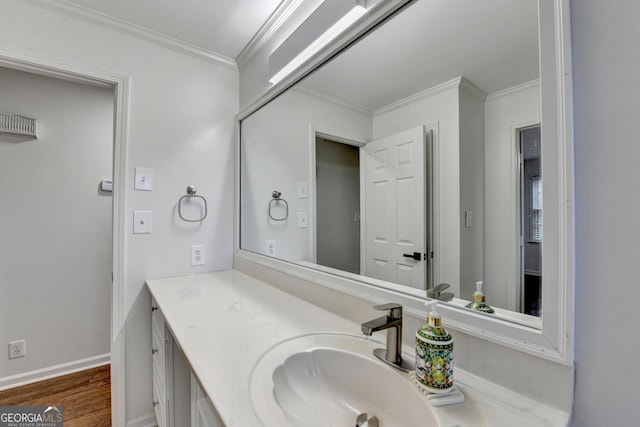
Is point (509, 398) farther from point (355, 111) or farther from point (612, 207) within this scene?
point (355, 111)

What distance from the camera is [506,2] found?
2.38ft

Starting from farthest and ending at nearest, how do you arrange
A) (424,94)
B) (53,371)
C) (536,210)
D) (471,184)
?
(53,371) < (424,94) < (471,184) < (536,210)

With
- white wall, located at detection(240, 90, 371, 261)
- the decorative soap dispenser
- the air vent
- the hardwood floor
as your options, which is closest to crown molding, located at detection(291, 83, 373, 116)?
white wall, located at detection(240, 90, 371, 261)

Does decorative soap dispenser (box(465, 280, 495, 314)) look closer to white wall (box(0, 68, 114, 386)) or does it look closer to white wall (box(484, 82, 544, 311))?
white wall (box(484, 82, 544, 311))

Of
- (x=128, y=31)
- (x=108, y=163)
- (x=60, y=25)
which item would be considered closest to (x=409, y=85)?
(x=128, y=31)

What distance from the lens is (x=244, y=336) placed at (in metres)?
0.90

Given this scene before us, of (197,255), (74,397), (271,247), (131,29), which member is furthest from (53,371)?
(131,29)

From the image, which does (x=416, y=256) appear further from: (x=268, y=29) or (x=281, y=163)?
(x=268, y=29)

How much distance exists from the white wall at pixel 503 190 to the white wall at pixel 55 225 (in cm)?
274

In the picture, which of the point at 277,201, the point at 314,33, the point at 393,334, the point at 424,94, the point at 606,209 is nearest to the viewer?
the point at 606,209

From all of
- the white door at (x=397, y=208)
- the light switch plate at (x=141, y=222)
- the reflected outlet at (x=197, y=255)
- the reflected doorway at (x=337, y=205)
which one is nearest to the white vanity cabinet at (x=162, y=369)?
the reflected outlet at (x=197, y=255)

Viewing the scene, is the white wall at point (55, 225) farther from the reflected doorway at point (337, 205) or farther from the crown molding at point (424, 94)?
the crown molding at point (424, 94)

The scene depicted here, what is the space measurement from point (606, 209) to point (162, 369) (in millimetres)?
1681

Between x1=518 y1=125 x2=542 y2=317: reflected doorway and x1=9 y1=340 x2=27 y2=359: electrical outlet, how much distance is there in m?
3.06
